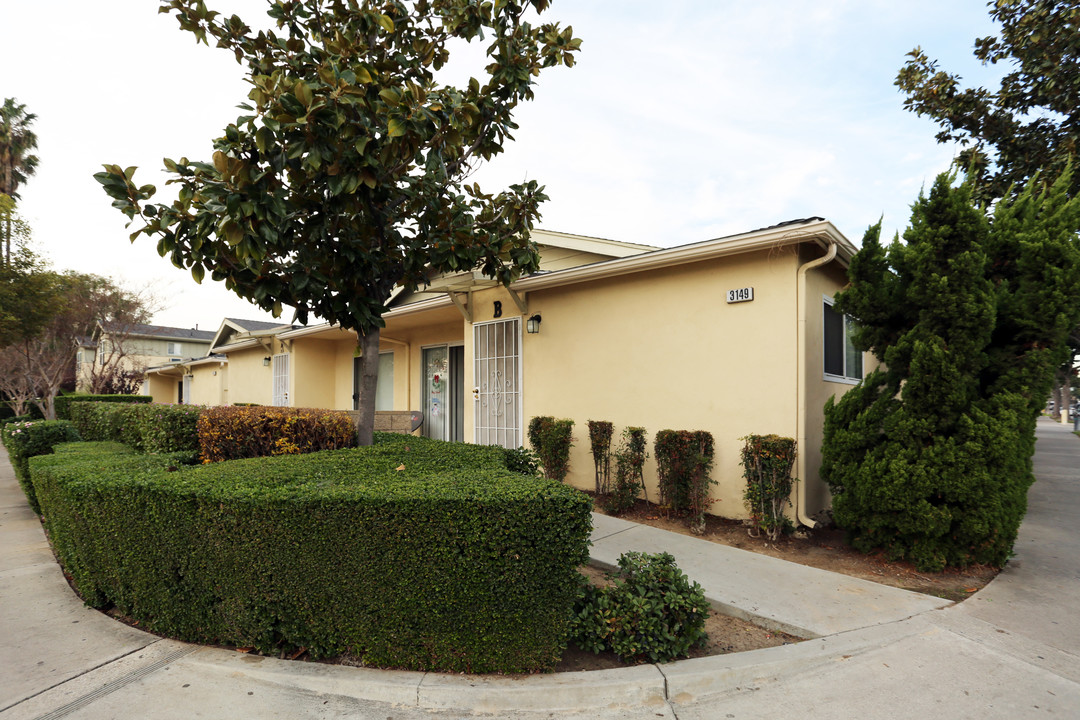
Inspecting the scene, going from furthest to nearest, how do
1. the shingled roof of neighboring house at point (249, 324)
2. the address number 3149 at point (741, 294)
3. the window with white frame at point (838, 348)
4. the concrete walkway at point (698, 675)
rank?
the shingled roof of neighboring house at point (249, 324), the window with white frame at point (838, 348), the address number 3149 at point (741, 294), the concrete walkway at point (698, 675)

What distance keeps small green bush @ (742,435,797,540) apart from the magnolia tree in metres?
2.98

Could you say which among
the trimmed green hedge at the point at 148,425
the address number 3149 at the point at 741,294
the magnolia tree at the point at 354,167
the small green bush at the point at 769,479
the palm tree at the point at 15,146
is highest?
the palm tree at the point at 15,146

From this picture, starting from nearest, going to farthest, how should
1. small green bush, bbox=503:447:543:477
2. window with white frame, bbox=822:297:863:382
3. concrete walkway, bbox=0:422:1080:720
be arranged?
concrete walkway, bbox=0:422:1080:720 → small green bush, bbox=503:447:543:477 → window with white frame, bbox=822:297:863:382

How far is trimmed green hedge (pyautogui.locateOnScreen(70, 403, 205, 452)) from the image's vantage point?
5.19 meters

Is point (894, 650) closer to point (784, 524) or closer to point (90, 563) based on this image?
point (784, 524)

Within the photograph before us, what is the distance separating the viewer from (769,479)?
4.96 metres

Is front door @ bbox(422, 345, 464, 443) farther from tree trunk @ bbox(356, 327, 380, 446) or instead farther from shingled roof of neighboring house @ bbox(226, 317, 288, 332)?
shingled roof of neighboring house @ bbox(226, 317, 288, 332)

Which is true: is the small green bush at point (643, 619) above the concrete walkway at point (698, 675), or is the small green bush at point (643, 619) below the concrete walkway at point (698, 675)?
above

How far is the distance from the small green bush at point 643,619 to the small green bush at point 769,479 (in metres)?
2.27

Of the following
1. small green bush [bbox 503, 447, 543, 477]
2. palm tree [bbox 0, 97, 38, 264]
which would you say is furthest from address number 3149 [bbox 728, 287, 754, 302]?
palm tree [bbox 0, 97, 38, 264]

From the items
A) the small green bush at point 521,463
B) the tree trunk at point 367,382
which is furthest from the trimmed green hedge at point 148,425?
the small green bush at point 521,463

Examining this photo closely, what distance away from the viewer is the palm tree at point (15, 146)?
19.0m

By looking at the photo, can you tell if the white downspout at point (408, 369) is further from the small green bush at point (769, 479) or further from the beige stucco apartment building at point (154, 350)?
the beige stucco apartment building at point (154, 350)

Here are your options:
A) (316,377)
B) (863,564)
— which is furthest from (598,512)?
(316,377)
